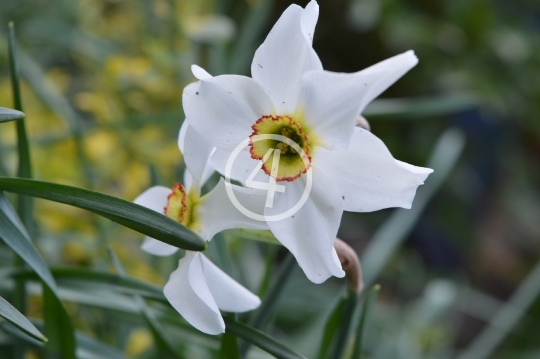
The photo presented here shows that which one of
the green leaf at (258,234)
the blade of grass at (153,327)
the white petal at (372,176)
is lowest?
the blade of grass at (153,327)

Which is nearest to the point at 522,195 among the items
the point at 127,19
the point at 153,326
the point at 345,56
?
the point at 345,56

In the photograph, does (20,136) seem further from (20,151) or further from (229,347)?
(229,347)

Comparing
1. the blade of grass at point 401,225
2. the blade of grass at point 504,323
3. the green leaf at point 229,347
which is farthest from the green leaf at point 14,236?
the blade of grass at point 504,323

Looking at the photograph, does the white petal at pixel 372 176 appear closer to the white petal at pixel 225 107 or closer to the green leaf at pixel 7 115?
the white petal at pixel 225 107

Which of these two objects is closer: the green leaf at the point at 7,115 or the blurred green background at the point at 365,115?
the green leaf at the point at 7,115

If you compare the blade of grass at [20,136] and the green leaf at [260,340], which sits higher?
the blade of grass at [20,136]

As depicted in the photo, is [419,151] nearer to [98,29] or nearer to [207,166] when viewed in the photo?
[98,29]

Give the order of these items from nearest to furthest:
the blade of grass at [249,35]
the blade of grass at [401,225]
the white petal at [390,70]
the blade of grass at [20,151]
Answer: the white petal at [390,70], the blade of grass at [20,151], the blade of grass at [401,225], the blade of grass at [249,35]
